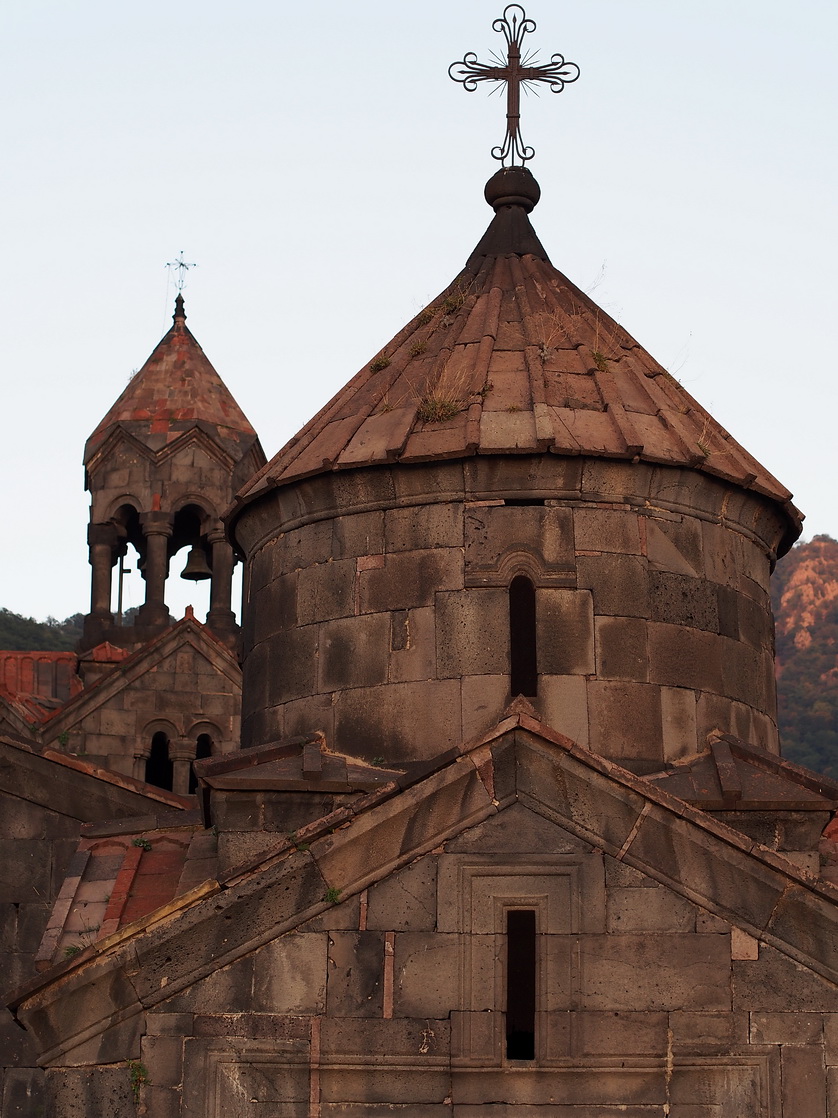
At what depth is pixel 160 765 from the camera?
77.0 feet

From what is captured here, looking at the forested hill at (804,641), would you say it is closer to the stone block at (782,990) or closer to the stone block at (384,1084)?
the stone block at (384,1084)

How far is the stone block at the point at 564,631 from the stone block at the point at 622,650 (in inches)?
2.6

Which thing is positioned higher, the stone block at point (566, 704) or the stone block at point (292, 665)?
the stone block at point (292, 665)

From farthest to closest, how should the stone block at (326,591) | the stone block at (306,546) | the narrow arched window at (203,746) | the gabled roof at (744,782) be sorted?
the narrow arched window at (203,746), the stone block at (306,546), the stone block at (326,591), the gabled roof at (744,782)

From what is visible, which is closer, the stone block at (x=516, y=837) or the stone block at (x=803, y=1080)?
the stone block at (x=803, y=1080)

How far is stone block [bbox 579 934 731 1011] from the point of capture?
9.89 metres

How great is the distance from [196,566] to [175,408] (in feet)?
6.73

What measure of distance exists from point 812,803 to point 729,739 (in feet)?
3.95

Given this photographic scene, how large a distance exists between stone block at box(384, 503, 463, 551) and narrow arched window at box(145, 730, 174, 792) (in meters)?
11.4

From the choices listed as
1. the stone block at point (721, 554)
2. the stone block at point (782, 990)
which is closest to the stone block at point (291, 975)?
the stone block at point (782, 990)

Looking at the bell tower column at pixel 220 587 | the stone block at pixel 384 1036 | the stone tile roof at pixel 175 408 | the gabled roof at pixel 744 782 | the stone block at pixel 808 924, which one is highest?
the stone tile roof at pixel 175 408

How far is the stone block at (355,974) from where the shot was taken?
9.93 m

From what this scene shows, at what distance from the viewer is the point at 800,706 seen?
5638 cm

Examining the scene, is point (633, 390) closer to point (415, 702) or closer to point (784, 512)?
point (784, 512)
